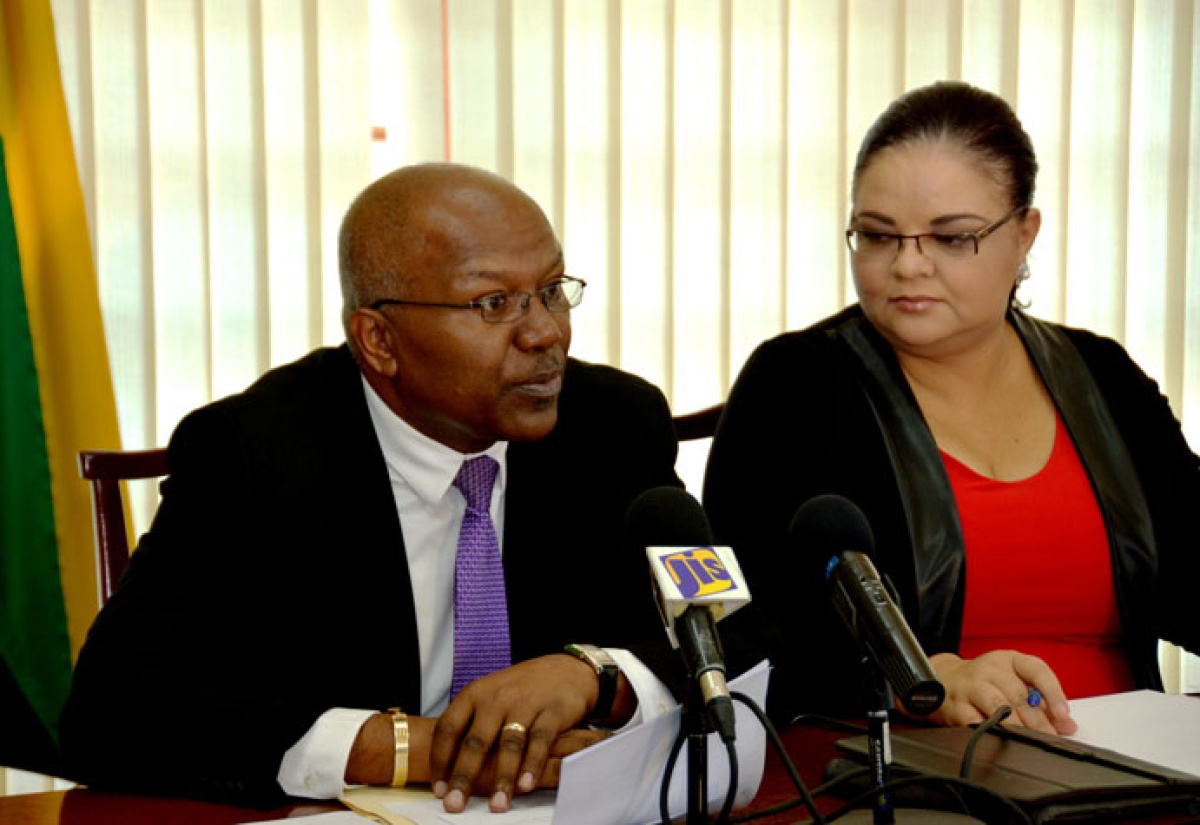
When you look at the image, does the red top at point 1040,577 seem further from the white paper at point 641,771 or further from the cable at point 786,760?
the cable at point 786,760

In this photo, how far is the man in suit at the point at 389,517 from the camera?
149 cm

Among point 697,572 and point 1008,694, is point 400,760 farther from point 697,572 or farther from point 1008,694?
point 1008,694

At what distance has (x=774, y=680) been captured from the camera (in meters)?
1.66

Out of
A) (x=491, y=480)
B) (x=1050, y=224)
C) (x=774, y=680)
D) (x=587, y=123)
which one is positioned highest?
(x=587, y=123)

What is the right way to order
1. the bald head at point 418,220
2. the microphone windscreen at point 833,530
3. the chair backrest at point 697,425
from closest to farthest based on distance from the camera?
the microphone windscreen at point 833,530, the bald head at point 418,220, the chair backrest at point 697,425

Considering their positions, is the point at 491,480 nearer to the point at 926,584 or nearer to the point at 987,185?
the point at 926,584

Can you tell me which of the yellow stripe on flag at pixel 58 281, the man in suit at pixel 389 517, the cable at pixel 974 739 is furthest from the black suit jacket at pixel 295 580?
the yellow stripe on flag at pixel 58 281

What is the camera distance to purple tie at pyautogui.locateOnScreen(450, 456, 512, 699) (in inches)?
68.8

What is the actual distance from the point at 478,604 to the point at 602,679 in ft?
1.12

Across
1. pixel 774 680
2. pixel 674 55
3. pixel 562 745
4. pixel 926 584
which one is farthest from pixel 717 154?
pixel 562 745

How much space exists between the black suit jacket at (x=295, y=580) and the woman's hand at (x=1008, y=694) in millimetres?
355

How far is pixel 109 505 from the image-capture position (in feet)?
6.88

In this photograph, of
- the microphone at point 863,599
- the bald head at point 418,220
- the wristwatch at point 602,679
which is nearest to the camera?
the microphone at point 863,599

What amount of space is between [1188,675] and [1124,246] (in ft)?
4.05
